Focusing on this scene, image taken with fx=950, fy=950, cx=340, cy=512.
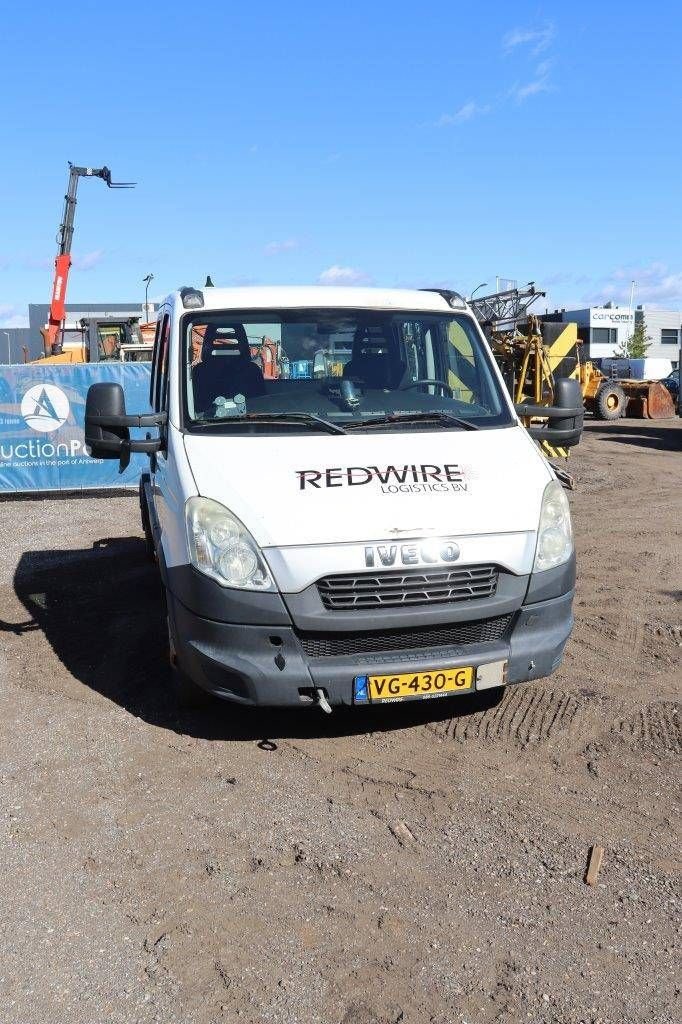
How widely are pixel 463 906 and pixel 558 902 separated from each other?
1.13ft

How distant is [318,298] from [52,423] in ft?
28.6

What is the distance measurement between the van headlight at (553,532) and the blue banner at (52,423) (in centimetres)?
957

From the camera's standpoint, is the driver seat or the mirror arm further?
the driver seat

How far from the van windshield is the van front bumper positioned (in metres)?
1.22

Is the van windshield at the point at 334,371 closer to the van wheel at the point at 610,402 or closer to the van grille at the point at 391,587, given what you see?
the van grille at the point at 391,587

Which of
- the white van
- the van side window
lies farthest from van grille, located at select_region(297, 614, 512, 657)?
the van side window

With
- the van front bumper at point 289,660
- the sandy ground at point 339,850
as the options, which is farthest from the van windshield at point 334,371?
the sandy ground at point 339,850

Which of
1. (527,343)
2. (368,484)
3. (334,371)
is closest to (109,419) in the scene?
(334,371)

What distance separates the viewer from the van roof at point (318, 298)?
5629 mm

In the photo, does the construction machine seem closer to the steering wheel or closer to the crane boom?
the crane boom

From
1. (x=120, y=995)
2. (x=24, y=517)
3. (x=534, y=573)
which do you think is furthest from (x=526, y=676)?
(x=24, y=517)

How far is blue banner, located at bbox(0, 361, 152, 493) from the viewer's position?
526 inches

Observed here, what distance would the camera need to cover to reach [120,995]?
2949 mm

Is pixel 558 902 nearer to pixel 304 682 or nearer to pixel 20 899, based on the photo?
pixel 304 682
